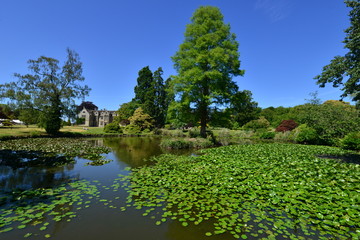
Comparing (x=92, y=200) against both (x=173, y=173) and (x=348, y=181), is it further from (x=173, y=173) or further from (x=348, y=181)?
(x=348, y=181)

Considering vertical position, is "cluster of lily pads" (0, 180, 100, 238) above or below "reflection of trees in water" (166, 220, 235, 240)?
above

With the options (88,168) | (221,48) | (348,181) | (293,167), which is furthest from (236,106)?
(88,168)

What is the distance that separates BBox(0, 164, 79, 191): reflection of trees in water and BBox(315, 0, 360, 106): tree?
52.2ft

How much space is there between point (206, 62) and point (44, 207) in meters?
17.6

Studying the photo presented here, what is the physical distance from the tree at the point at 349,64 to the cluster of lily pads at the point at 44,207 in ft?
48.2

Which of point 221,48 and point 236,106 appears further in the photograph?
point 236,106

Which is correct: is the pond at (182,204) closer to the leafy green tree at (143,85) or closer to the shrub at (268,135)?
the shrub at (268,135)

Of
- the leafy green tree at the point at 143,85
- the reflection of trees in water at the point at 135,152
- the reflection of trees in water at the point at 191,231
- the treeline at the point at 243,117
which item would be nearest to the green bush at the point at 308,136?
the treeline at the point at 243,117

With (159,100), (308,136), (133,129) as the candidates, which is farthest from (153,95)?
(308,136)

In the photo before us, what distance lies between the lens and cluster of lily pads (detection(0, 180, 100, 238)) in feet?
12.5

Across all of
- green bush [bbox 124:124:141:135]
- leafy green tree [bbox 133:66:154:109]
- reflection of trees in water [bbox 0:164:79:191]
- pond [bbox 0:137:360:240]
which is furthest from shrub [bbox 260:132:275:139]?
reflection of trees in water [bbox 0:164:79:191]

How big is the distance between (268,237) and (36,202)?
5.67 meters

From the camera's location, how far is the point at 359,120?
10344 millimetres

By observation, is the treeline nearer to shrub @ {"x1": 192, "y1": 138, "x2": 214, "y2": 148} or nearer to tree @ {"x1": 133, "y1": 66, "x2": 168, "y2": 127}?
tree @ {"x1": 133, "y1": 66, "x2": 168, "y2": 127}
